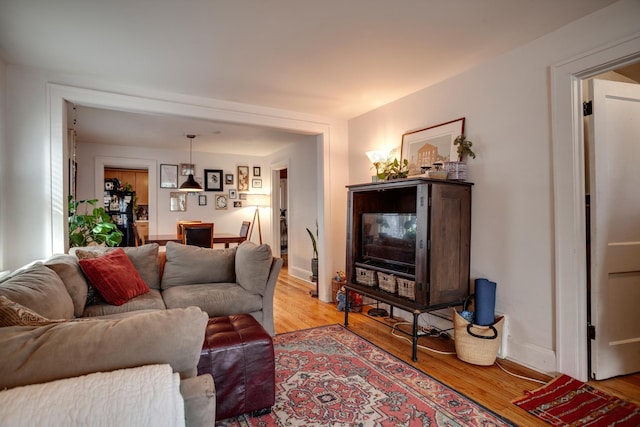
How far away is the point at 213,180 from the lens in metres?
7.02

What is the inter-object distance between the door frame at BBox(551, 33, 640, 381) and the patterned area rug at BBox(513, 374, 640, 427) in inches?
5.4

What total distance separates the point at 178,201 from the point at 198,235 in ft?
5.60

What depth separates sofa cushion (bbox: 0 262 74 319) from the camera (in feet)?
5.02

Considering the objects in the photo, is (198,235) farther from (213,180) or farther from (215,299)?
(215,299)

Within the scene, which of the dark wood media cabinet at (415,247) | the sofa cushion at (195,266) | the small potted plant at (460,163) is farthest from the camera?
the sofa cushion at (195,266)

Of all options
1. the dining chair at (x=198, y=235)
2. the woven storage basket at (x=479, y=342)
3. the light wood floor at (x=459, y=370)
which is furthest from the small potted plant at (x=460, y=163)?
the dining chair at (x=198, y=235)

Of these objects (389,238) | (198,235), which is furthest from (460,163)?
(198,235)

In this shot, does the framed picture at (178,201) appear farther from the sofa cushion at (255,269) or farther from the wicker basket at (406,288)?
the wicker basket at (406,288)

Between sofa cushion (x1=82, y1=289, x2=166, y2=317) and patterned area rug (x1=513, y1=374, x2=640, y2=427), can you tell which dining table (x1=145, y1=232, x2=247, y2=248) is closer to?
sofa cushion (x1=82, y1=289, x2=166, y2=317)

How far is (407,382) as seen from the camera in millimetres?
2322

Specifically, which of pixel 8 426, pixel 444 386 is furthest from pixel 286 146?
pixel 8 426

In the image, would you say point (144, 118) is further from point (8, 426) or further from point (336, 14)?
point (8, 426)

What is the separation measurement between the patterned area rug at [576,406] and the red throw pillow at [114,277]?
2.81m

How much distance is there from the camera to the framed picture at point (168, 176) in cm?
658
